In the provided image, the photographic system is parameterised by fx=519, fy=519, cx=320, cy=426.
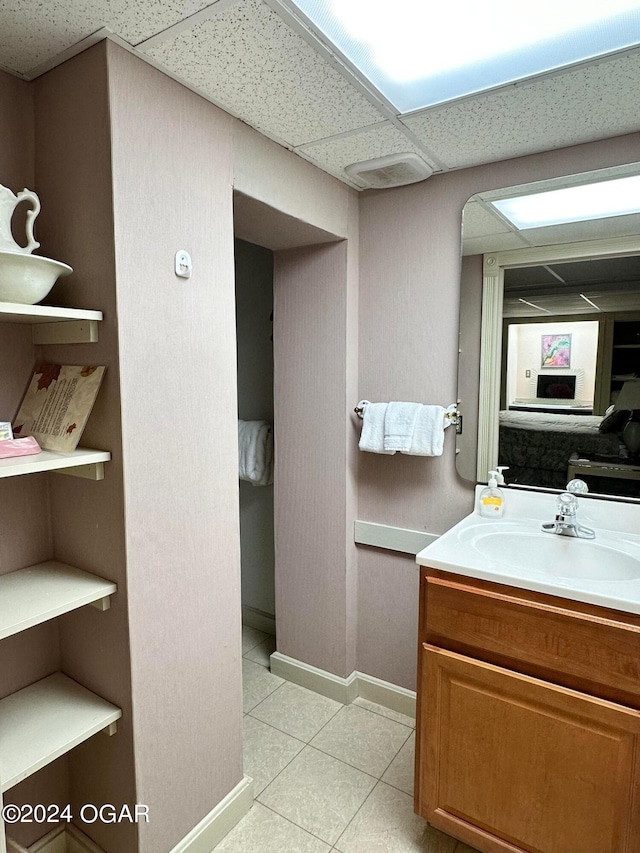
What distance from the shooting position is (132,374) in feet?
→ 4.14

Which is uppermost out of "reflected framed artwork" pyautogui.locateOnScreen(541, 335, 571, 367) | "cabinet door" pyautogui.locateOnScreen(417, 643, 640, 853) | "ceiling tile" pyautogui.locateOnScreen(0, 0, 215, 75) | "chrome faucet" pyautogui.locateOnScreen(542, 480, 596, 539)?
"ceiling tile" pyautogui.locateOnScreen(0, 0, 215, 75)

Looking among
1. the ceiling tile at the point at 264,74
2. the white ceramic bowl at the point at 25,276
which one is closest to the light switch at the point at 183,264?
the white ceramic bowl at the point at 25,276

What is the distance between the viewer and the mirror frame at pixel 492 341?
1.78 meters

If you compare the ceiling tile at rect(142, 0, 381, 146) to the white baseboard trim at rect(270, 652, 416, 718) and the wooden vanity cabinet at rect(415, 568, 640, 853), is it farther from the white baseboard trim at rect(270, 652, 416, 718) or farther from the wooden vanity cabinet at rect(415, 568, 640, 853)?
the white baseboard trim at rect(270, 652, 416, 718)

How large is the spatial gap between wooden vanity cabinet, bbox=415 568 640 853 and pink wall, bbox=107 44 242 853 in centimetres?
63

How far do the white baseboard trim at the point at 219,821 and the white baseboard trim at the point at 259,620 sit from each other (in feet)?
3.59

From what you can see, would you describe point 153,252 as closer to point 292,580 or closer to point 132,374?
point 132,374

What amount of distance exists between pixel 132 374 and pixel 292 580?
4.56 feet

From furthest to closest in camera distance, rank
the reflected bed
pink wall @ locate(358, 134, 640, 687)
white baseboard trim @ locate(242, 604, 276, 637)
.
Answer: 1. white baseboard trim @ locate(242, 604, 276, 637)
2. pink wall @ locate(358, 134, 640, 687)
3. the reflected bed

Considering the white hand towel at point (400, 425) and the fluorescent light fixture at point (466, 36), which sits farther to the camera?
the white hand towel at point (400, 425)

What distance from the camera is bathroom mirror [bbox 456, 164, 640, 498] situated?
1.64 m

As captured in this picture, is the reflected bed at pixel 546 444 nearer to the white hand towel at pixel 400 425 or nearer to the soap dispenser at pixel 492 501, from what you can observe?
the soap dispenser at pixel 492 501

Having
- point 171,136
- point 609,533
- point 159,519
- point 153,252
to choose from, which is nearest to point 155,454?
point 159,519

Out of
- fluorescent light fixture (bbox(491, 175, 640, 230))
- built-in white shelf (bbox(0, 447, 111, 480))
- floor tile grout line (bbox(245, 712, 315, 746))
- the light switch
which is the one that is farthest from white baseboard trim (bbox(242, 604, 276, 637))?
fluorescent light fixture (bbox(491, 175, 640, 230))
